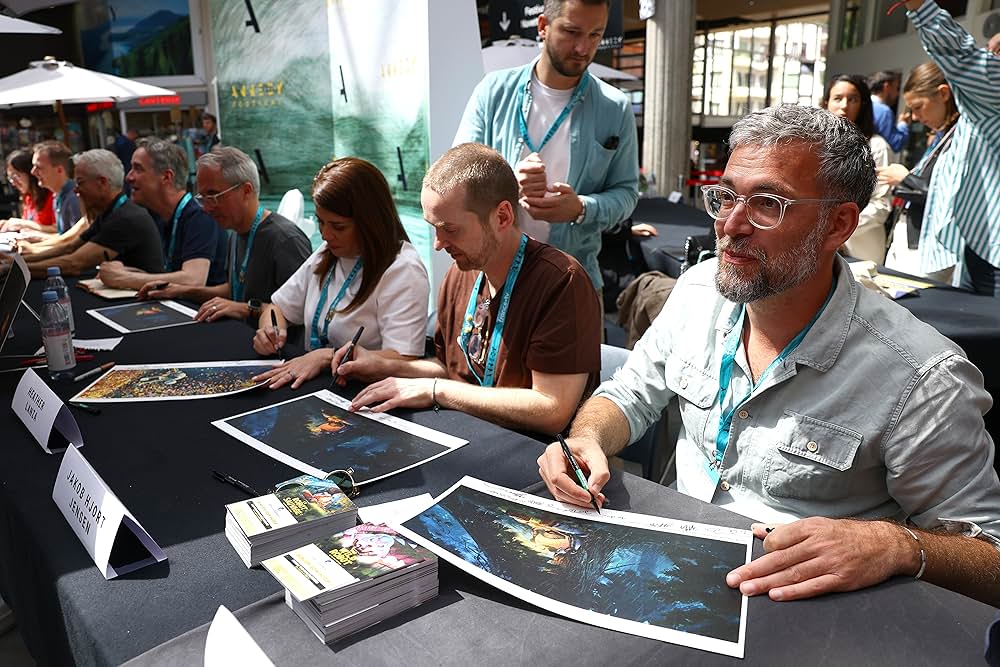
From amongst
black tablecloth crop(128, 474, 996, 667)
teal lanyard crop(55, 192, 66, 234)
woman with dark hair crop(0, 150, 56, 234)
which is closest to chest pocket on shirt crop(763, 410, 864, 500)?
black tablecloth crop(128, 474, 996, 667)

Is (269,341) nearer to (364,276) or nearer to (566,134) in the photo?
(364,276)

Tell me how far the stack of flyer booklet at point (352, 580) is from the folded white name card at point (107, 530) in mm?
267

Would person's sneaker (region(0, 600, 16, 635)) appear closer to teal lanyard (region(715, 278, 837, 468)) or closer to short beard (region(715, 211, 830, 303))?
teal lanyard (region(715, 278, 837, 468))

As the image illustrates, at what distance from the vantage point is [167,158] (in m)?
3.81

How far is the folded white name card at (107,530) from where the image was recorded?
1050 millimetres

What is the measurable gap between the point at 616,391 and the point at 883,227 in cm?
326

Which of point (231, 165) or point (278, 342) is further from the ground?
point (231, 165)

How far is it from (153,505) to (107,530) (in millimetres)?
213

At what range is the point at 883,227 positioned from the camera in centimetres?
411

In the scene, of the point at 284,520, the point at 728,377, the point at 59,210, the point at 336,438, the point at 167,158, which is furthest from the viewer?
the point at 59,210

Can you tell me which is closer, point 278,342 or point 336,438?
point 336,438

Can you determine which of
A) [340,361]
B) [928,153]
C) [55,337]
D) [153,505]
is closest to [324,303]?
[340,361]

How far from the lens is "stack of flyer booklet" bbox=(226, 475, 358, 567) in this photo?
3.43ft

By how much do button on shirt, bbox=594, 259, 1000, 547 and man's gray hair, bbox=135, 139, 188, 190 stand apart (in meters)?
3.30
